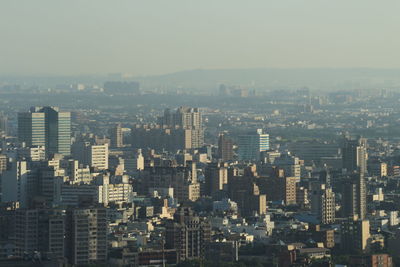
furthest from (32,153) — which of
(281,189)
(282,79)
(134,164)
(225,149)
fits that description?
(282,79)

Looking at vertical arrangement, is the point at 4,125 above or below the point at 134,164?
above

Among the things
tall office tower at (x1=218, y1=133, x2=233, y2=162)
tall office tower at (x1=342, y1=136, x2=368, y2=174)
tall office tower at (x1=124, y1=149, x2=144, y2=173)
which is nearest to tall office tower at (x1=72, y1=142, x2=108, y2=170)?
tall office tower at (x1=124, y1=149, x2=144, y2=173)

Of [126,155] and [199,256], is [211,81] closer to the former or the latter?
[126,155]

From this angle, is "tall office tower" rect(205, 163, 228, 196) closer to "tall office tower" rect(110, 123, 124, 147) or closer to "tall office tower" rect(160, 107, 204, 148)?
"tall office tower" rect(110, 123, 124, 147)

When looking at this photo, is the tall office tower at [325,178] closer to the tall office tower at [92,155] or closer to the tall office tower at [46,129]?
the tall office tower at [92,155]

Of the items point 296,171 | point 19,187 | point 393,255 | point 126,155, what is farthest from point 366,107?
point 393,255

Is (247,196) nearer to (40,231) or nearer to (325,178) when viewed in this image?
(325,178)
